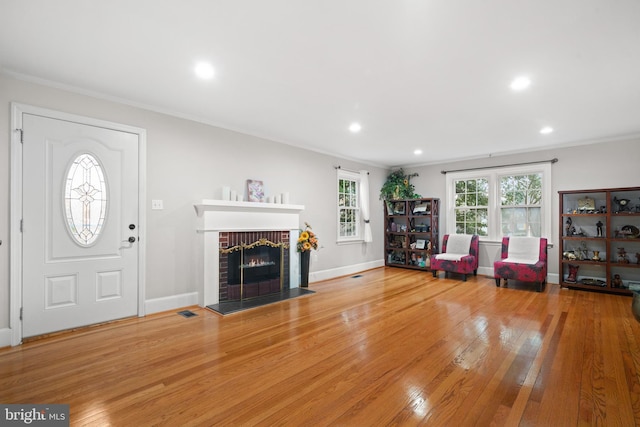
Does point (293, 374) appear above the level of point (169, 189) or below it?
below

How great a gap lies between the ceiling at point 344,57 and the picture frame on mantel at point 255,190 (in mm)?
870

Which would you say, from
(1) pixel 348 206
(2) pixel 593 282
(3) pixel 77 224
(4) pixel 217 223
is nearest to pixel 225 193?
(4) pixel 217 223

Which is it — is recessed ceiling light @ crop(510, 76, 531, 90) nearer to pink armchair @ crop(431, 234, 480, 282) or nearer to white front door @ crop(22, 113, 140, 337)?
pink armchair @ crop(431, 234, 480, 282)

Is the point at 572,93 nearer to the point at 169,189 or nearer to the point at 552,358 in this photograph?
the point at 552,358

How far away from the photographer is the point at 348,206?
253 inches

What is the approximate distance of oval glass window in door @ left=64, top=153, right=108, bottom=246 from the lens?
309 cm

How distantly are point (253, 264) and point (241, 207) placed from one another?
84 centimetres

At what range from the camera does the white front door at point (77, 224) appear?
9.43 feet

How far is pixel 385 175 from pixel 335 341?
525cm

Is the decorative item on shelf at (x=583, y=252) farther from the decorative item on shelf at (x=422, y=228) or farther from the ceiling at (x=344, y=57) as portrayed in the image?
the decorative item on shelf at (x=422, y=228)

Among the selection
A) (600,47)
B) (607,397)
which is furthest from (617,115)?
(607,397)

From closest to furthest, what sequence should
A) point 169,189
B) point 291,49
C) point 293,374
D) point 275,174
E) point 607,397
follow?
point 607,397 < point 293,374 < point 291,49 < point 169,189 < point 275,174

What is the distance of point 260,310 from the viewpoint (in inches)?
149

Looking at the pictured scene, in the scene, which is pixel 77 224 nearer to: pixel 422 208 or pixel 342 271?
pixel 342 271
